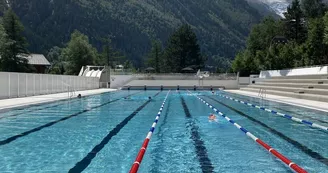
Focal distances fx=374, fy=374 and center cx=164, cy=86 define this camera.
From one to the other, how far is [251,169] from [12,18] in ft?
186

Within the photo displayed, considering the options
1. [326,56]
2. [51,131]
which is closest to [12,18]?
[326,56]

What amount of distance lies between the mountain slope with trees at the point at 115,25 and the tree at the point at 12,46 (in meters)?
71.6

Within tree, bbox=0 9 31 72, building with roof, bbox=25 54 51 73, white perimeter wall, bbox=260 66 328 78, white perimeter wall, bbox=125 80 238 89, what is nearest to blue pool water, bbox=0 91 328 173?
white perimeter wall, bbox=260 66 328 78

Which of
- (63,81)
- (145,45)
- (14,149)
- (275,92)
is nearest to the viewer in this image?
(14,149)

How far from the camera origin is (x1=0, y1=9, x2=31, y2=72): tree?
179ft

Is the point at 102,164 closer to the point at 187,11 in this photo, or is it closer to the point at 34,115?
the point at 34,115

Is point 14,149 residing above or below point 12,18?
below

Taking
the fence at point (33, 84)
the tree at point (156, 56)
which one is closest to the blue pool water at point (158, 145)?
the fence at point (33, 84)

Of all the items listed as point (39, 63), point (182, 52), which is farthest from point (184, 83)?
point (39, 63)

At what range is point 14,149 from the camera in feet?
22.7

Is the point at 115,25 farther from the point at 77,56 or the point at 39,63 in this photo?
the point at 77,56

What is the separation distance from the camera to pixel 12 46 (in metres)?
54.8

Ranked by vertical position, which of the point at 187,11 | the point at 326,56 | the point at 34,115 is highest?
the point at 187,11

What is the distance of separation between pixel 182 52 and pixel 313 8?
27228 mm
